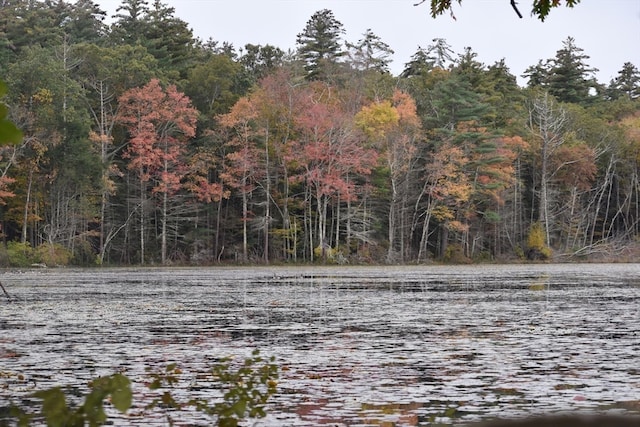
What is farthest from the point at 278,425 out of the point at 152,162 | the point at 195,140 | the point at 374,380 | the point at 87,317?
the point at 195,140

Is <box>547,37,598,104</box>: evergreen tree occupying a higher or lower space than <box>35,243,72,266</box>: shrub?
higher

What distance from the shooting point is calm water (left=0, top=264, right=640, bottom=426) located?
29.4 ft

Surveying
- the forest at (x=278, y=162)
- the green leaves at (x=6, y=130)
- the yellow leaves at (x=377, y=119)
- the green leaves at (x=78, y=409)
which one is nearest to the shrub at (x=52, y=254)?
the forest at (x=278, y=162)

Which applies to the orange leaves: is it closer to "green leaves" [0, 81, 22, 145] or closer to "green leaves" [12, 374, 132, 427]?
"green leaves" [12, 374, 132, 427]

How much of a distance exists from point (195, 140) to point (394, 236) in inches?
589

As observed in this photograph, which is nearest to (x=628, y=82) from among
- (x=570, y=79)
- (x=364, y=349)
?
(x=570, y=79)

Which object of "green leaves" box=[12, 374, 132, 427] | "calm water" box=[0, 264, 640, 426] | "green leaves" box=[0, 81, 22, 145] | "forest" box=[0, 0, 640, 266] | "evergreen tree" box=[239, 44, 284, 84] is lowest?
"calm water" box=[0, 264, 640, 426]

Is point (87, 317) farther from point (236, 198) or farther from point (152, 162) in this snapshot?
point (236, 198)

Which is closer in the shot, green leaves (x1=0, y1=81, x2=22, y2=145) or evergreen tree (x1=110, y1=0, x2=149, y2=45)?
green leaves (x1=0, y1=81, x2=22, y2=145)

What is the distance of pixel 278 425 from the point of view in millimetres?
8062

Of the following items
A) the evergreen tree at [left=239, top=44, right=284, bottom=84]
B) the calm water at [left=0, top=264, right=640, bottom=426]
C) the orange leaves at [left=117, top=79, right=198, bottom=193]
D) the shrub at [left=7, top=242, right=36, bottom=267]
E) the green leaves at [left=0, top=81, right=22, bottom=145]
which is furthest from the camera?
the evergreen tree at [left=239, top=44, right=284, bottom=84]

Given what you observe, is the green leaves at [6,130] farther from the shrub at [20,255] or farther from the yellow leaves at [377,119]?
the yellow leaves at [377,119]

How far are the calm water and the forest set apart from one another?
106 feet

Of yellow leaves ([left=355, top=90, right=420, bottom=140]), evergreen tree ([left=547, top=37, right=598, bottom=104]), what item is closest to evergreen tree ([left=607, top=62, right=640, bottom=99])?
evergreen tree ([left=547, top=37, right=598, bottom=104])
